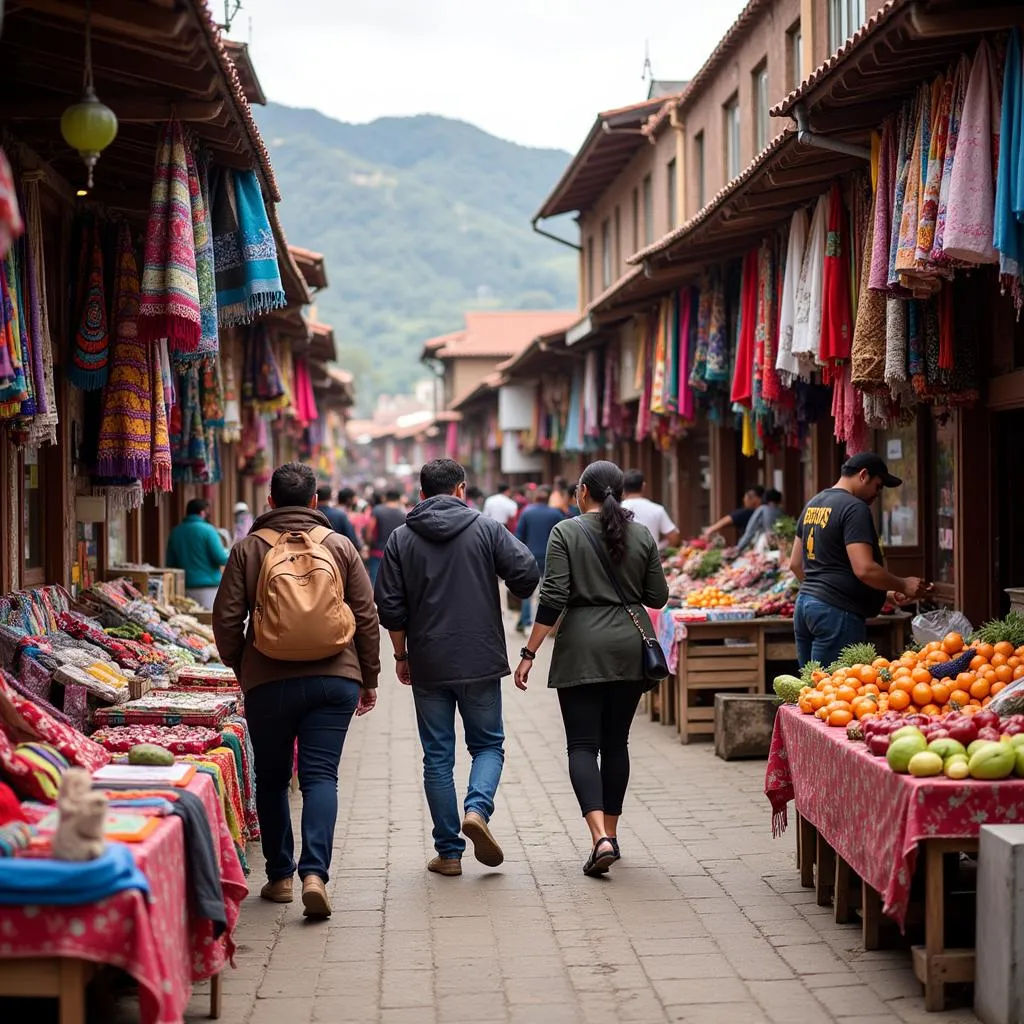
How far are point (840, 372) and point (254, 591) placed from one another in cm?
494

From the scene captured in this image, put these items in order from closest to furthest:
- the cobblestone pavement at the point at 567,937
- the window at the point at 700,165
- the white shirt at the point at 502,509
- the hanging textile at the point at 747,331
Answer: the cobblestone pavement at the point at 567,937 → the hanging textile at the point at 747,331 → the window at the point at 700,165 → the white shirt at the point at 502,509

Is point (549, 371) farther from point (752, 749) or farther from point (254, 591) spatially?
point (254, 591)

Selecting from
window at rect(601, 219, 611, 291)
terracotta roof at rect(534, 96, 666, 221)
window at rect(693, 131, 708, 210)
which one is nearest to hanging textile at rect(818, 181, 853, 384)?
window at rect(693, 131, 708, 210)

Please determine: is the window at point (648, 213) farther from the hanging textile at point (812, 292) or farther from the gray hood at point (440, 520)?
the gray hood at point (440, 520)

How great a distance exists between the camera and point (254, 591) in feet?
20.9

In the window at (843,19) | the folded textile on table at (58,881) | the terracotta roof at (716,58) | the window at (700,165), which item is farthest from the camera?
the window at (700,165)

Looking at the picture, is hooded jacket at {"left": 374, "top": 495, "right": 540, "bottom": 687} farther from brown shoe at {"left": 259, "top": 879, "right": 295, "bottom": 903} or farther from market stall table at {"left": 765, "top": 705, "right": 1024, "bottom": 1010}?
market stall table at {"left": 765, "top": 705, "right": 1024, "bottom": 1010}

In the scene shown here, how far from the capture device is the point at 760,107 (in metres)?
17.1

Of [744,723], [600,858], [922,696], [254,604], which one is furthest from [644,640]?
[744,723]

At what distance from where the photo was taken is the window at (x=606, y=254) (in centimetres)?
2752

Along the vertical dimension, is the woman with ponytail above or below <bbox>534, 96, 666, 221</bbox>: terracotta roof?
below

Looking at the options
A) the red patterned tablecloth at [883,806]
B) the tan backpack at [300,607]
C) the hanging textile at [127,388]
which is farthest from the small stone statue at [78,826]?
the hanging textile at [127,388]

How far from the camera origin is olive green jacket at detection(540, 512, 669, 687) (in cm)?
710

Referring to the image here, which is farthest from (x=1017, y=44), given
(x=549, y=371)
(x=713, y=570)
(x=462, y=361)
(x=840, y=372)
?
(x=462, y=361)
